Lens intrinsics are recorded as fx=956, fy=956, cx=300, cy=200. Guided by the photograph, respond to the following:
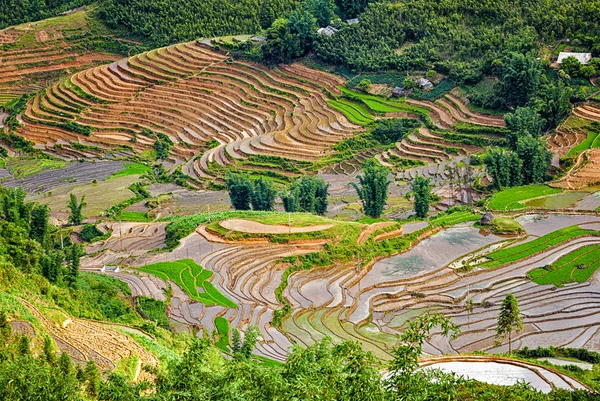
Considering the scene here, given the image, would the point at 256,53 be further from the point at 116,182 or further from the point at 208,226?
the point at 208,226

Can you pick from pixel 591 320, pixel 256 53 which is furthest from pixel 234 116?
pixel 591 320

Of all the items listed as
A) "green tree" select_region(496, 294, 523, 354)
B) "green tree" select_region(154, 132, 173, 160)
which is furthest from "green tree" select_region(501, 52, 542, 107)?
"green tree" select_region(496, 294, 523, 354)

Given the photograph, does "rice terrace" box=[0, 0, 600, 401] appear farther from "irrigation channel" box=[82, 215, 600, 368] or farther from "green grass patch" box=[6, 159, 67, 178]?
"green grass patch" box=[6, 159, 67, 178]

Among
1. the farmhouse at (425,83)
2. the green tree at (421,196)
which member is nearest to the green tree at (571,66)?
the farmhouse at (425,83)

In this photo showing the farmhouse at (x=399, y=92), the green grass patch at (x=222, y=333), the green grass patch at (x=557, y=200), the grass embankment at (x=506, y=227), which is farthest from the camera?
the farmhouse at (x=399, y=92)

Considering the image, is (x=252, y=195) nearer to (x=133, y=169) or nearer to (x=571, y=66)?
(x=133, y=169)

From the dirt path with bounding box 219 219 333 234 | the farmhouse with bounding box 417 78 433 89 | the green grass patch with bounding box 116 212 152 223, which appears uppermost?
the farmhouse with bounding box 417 78 433 89

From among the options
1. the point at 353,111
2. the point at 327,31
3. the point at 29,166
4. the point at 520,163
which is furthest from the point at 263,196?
the point at 327,31

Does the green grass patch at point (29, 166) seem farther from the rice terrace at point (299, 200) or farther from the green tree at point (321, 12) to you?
the green tree at point (321, 12)
